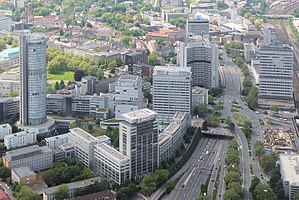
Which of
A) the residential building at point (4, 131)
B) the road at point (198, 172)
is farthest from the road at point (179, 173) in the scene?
the residential building at point (4, 131)

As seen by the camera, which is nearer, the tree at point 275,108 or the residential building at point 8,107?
the residential building at point 8,107

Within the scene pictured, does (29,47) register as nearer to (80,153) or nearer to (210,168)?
(80,153)

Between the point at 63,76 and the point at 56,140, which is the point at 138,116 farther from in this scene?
the point at 63,76

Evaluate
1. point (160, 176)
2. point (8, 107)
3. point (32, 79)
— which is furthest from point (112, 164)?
point (8, 107)

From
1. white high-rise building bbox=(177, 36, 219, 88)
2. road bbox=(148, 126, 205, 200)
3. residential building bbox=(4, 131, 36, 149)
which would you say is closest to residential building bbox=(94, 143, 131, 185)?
road bbox=(148, 126, 205, 200)

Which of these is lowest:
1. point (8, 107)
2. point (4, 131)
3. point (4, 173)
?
point (4, 173)

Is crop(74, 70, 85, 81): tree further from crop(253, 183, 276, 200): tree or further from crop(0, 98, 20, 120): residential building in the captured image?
crop(253, 183, 276, 200): tree

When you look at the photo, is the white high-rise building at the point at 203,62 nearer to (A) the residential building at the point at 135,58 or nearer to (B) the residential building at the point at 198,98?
(B) the residential building at the point at 198,98
